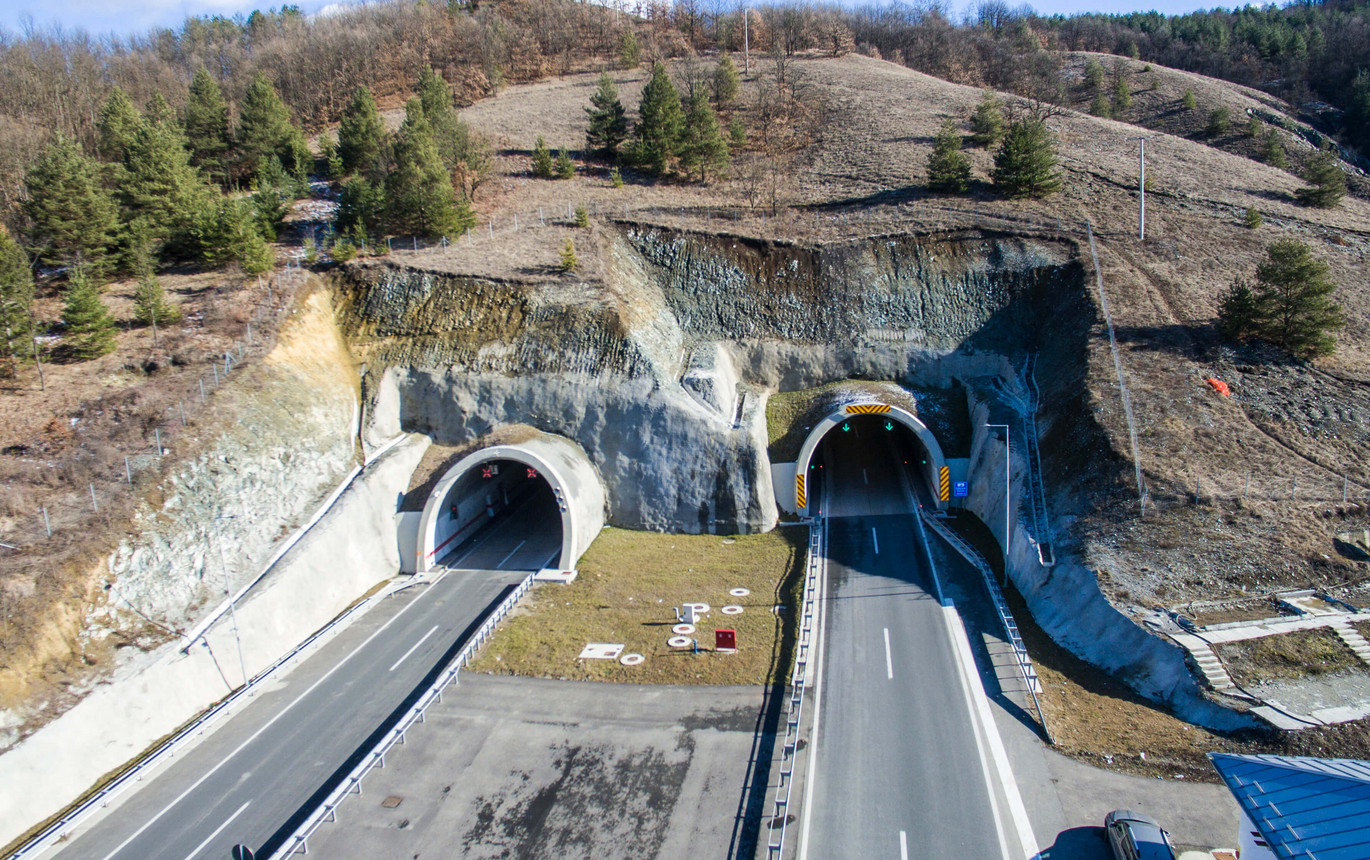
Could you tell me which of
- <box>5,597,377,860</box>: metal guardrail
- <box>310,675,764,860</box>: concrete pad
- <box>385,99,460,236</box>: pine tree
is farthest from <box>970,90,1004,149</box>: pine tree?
<box>5,597,377,860</box>: metal guardrail

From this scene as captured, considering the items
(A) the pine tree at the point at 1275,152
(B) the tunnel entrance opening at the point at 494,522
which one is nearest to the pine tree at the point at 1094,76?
(A) the pine tree at the point at 1275,152

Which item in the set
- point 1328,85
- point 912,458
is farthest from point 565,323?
point 1328,85

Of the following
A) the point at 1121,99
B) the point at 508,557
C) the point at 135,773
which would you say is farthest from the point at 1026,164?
the point at 135,773

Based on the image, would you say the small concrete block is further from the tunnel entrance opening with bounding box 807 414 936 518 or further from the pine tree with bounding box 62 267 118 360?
the pine tree with bounding box 62 267 118 360

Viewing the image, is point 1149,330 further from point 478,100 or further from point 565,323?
point 478,100

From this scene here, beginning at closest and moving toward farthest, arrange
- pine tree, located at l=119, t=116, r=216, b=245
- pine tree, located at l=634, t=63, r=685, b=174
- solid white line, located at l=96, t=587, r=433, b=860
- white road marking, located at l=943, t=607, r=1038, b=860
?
white road marking, located at l=943, t=607, r=1038, b=860, solid white line, located at l=96, t=587, r=433, b=860, pine tree, located at l=119, t=116, r=216, b=245, pine tree, located at l=634, t=63, r=685, b=174
